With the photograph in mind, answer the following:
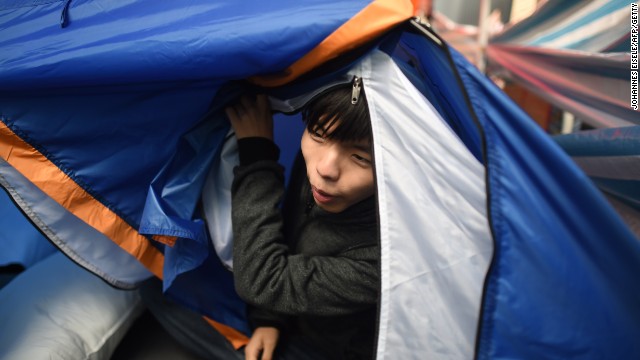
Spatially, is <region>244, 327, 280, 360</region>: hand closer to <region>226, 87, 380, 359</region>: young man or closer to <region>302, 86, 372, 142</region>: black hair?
<region>226, 87, 380, 359</region>: young man

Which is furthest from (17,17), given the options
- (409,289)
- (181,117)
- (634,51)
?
(634,51)

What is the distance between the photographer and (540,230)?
1.57ft

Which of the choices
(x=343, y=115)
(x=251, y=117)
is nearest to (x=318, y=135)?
(x=343, y=115)

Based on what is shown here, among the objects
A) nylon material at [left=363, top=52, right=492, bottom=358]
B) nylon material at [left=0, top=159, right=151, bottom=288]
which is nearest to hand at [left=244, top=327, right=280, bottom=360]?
nylon material at [left=0, top=159, right=151, bottom=288]

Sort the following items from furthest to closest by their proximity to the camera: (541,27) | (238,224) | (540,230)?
(541,27) → (238,224) → (540,230)

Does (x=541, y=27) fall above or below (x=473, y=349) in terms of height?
above

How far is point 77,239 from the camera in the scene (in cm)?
74

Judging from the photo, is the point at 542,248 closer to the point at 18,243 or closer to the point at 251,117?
the point at 251,117

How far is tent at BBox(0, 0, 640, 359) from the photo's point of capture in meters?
0.48

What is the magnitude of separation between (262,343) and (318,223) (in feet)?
0.93

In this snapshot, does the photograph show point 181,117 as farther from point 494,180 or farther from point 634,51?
point 634,51

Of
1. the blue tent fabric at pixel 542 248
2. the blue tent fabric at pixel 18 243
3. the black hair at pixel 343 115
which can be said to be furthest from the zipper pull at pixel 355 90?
the blue tent fabric at pixel 18 243

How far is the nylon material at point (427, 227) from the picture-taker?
534mm

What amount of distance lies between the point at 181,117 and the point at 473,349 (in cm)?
57
